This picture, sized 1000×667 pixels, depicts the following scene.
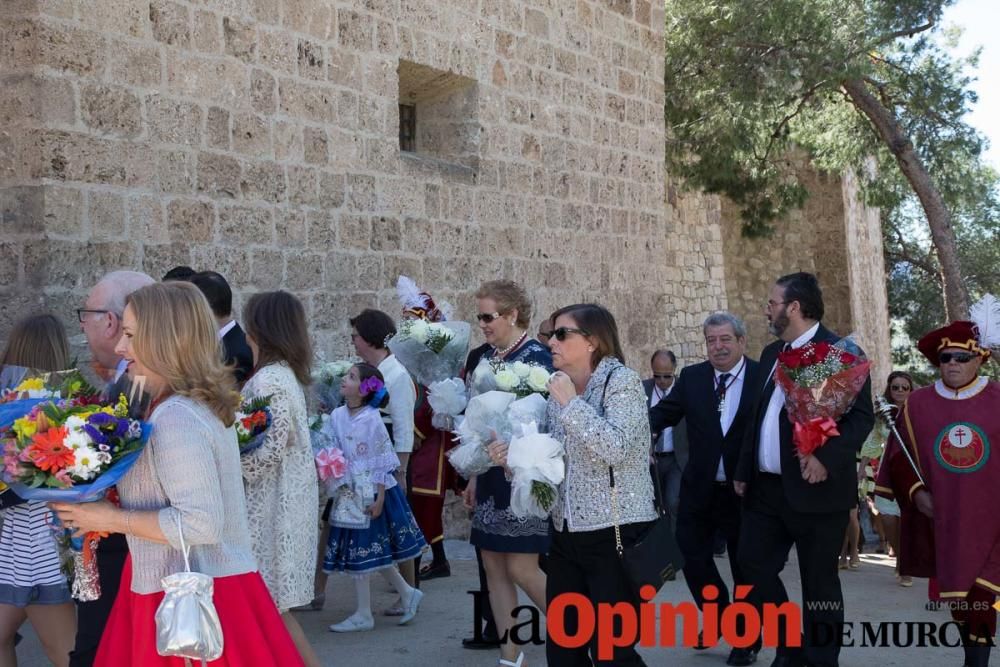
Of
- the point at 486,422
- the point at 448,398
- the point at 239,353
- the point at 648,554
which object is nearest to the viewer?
the point at 648,554

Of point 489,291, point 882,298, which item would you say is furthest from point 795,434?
point 882,298

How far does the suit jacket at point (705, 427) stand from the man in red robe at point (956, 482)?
0.75 m

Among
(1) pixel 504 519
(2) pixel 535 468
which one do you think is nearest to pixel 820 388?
(1) pixel 504 519

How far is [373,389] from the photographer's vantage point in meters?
6.55

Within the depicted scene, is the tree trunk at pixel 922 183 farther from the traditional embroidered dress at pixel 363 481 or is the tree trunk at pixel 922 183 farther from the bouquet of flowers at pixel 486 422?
the bouquet of flowers at pixel 486 422

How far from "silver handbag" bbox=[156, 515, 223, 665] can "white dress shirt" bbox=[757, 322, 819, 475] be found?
3.13 metres

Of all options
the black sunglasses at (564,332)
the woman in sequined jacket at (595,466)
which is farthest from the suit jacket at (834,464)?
the black sunglasses at (564,332)

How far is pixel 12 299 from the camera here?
21.1ft

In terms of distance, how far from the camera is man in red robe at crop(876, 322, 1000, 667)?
18.5 ft

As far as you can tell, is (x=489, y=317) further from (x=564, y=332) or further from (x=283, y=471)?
(x=283, y=471)

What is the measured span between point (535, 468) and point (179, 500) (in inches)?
61.1

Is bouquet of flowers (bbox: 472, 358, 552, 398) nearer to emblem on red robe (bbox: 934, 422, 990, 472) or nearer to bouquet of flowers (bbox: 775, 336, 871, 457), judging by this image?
bouquet of flowers (bbox: 775, 336, 871, 457)

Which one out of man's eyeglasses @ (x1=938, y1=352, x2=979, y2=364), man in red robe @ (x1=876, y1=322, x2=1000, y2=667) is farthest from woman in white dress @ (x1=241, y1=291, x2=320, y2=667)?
man's eyeglasses @ (x1=938, y1=352, x2=979, y2=364)

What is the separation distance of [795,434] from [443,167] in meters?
4.87
